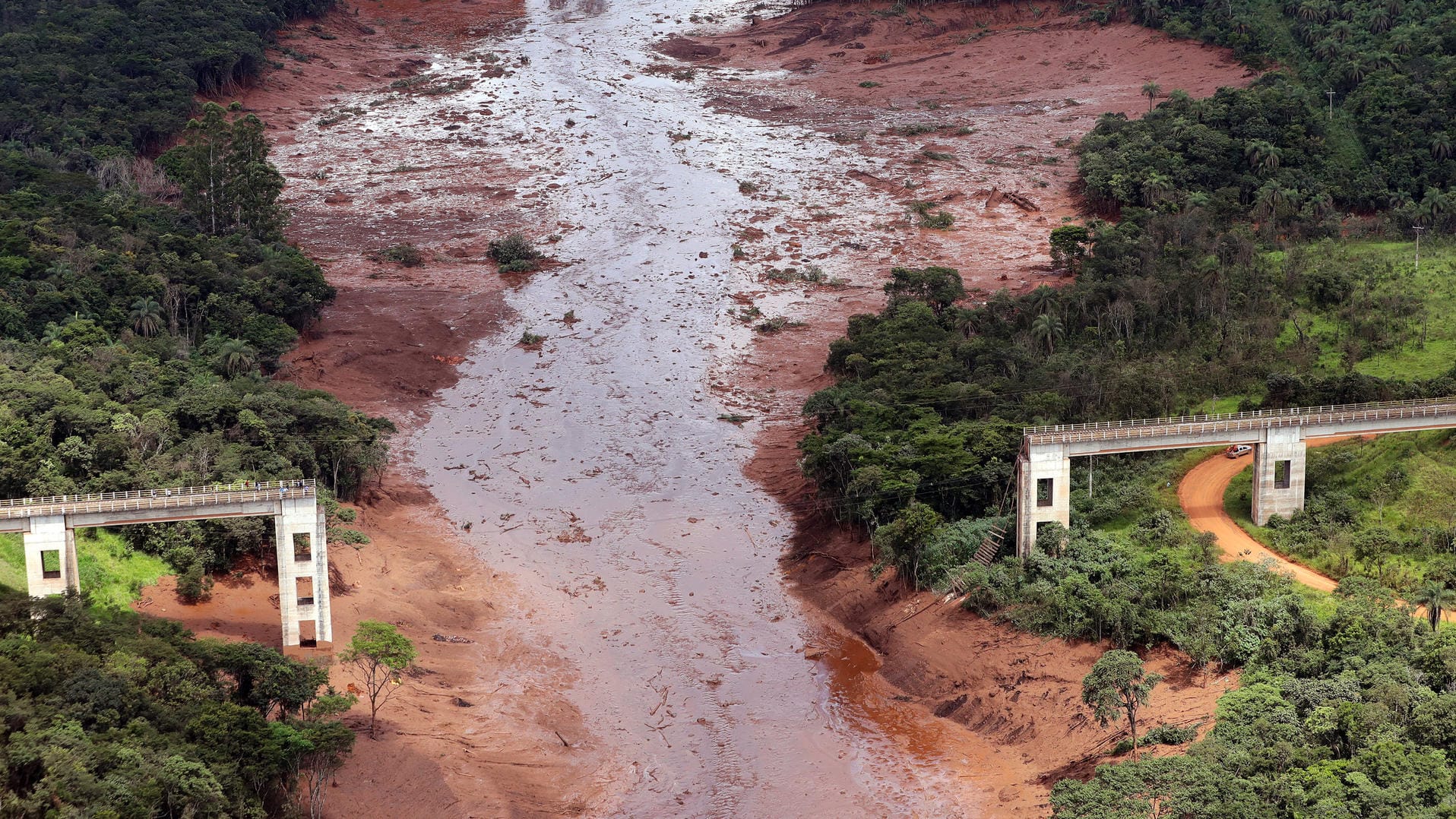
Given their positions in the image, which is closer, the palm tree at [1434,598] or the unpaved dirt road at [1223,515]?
the palm tree at [1434,598]

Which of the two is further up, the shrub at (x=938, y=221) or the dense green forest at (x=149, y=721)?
the shrub at (x=938, y=221)

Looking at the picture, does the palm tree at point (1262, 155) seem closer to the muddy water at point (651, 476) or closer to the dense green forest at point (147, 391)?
the muddy water at point (651, 476)

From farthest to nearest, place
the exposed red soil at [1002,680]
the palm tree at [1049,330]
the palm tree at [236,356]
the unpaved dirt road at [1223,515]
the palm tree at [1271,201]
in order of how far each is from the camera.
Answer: the palm tree at [1271,201]
the palm tree at [1049,330]
the palm tree at [236,356]
the unpaved dirt road at [1223,515]
the exposed red soil at [1002,680]

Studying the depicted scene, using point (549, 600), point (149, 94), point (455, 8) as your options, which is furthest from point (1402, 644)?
point (455, 8)

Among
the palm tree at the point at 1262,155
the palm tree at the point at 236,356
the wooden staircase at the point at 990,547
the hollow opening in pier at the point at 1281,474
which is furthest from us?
the palm tree at the point at 1262,155

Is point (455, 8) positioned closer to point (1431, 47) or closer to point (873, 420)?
point (1431, 47)

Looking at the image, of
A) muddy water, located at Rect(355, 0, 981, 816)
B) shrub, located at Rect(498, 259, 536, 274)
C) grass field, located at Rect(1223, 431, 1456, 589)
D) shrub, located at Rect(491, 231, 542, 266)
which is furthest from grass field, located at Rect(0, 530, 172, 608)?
shrub, located at Rect(491, 231, 542, 266)

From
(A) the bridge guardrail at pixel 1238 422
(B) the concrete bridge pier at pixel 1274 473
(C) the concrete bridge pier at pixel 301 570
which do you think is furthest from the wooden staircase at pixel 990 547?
(C) the concrete bridge pier at pixel 301 570
